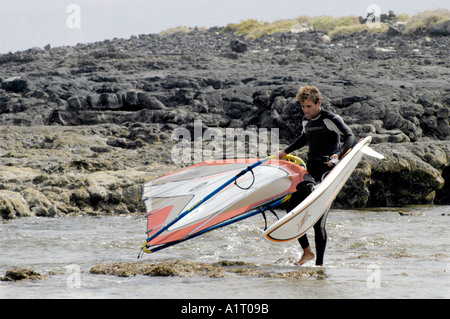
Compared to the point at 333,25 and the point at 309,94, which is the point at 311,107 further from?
the point at 333,25

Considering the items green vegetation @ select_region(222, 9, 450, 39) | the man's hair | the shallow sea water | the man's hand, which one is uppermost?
green vegetation @ select_region(222, 9, 450, 39)

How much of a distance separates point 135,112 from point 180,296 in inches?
480

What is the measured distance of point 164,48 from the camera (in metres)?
30.2

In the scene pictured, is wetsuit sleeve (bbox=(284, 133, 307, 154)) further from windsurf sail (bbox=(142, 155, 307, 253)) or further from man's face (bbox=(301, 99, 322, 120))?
man's face (bbox=(301, 99, 322, 120))

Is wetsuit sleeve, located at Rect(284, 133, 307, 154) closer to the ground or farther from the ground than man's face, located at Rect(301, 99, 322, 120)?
closer to the ground

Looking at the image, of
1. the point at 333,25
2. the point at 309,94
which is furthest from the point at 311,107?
the point at 333,25

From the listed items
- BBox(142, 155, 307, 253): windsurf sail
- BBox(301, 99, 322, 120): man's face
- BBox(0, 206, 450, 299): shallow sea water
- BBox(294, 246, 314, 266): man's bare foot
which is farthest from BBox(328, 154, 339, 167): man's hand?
BBox(0, 206, 450, 299): shallow sea water

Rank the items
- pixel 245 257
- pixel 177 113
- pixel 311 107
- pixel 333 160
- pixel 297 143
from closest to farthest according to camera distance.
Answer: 1. pixel 333 160
2. pixel 311 107
3. pixel 297 143
4. pixel 245 257
5. pixel 177 113

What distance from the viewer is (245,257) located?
7.12 metres

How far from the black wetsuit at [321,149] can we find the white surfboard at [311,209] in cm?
15

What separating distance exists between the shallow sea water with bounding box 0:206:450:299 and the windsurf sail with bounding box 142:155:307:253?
1.81ft

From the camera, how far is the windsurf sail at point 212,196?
621 cm

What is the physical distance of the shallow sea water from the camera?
16.5ft

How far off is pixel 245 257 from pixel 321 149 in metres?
1.59
